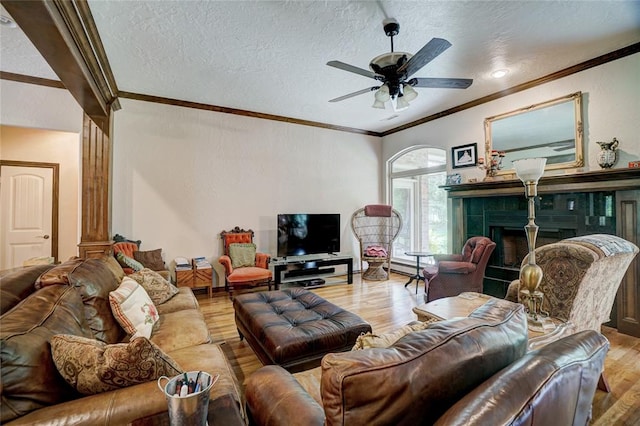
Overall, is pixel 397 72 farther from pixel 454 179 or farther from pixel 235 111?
pixel 235 111

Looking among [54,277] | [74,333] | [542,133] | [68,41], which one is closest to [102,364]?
[74,333]

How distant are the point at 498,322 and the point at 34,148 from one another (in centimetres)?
627

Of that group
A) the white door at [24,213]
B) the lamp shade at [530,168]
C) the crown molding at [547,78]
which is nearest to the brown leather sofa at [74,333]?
the lamp shade at [530,168]

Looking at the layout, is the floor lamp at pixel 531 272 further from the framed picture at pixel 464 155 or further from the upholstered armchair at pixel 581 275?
the framed picture at pixel 464 155

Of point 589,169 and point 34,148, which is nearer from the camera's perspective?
point 589,169

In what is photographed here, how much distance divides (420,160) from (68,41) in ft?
17.1

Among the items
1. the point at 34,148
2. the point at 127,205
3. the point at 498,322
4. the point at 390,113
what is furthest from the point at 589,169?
the point at 34,148

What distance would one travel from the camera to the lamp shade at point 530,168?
76.7 inches

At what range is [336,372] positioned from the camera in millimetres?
735

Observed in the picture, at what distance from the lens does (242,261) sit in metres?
4.46

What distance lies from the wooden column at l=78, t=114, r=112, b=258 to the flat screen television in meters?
2.34

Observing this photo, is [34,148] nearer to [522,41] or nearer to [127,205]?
[127,205]

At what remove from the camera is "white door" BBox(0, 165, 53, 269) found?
4.34m

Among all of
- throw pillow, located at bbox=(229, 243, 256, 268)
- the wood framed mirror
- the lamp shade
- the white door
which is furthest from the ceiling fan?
the white door
